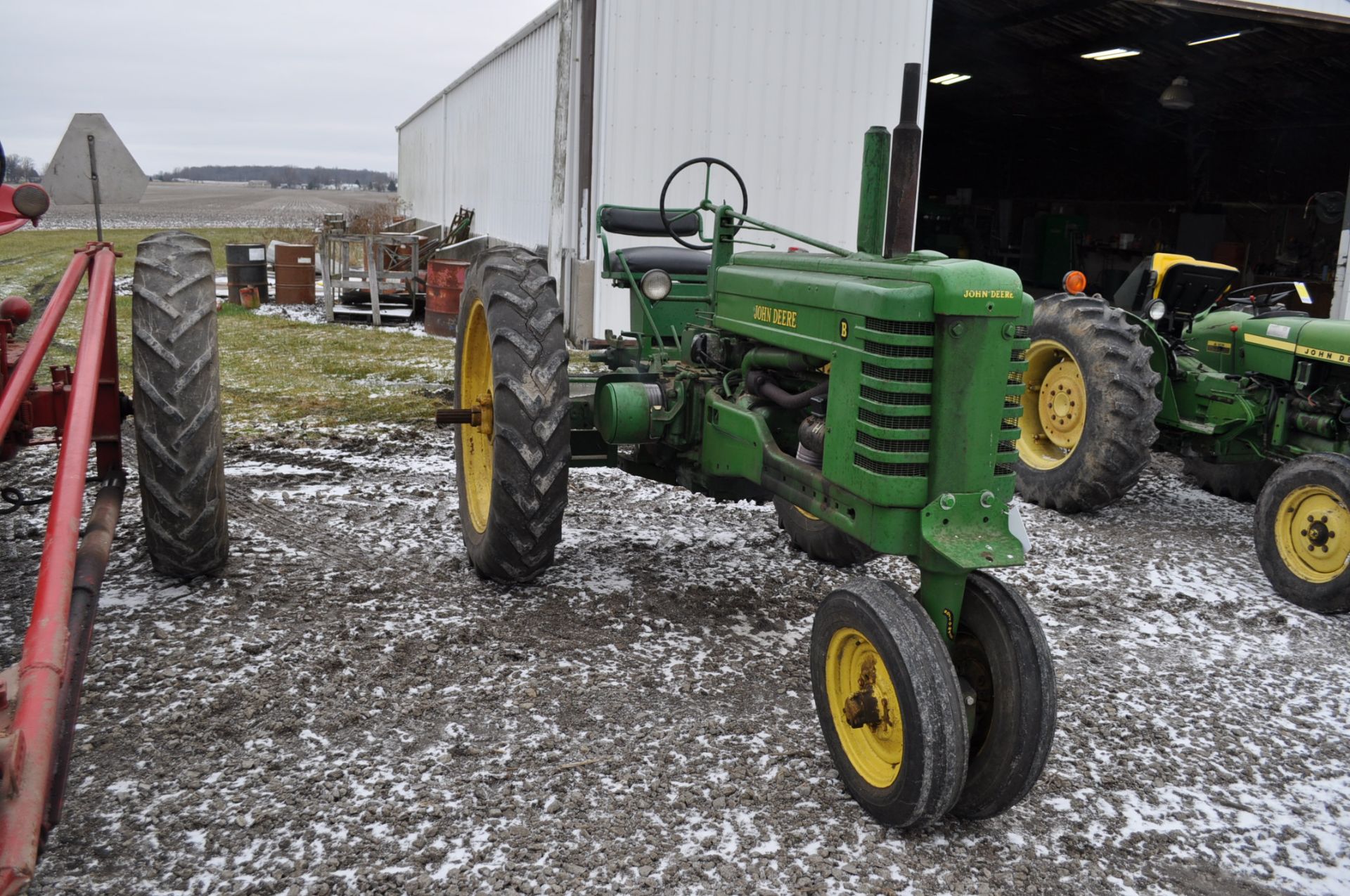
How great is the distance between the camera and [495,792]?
2.77m

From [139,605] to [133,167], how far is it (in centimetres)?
267

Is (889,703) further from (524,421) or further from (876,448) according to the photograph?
(524,421)

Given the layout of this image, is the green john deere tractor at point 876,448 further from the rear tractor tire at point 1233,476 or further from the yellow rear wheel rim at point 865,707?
the rear tractor tire at point 1233,476

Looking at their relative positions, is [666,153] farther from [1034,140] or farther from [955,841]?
[1034,140]

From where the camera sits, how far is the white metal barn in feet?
30.3

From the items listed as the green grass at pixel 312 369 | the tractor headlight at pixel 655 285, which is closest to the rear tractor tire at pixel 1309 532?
the tractor headlight at pixel 655 285

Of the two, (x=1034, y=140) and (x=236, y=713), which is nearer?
(x=236, y=713)

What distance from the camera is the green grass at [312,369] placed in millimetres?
7309

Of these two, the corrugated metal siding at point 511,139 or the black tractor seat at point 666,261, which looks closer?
the black tractor seat at point 666,261

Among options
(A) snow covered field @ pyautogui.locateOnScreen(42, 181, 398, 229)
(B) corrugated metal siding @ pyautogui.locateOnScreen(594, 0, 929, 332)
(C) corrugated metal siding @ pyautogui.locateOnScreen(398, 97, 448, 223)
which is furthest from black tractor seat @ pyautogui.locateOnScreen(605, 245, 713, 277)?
(A) snow covered field @ pyautogui.locateOnScreen(42, 181, 398, 229)

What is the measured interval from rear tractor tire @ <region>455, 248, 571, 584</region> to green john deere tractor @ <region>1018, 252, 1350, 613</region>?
271 centimetres

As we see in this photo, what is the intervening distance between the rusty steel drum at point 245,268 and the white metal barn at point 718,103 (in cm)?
459

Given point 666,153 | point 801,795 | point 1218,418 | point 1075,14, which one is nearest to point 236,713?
point 801,795

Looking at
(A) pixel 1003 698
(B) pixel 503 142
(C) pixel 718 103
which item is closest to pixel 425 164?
(B) pixel 503 142
